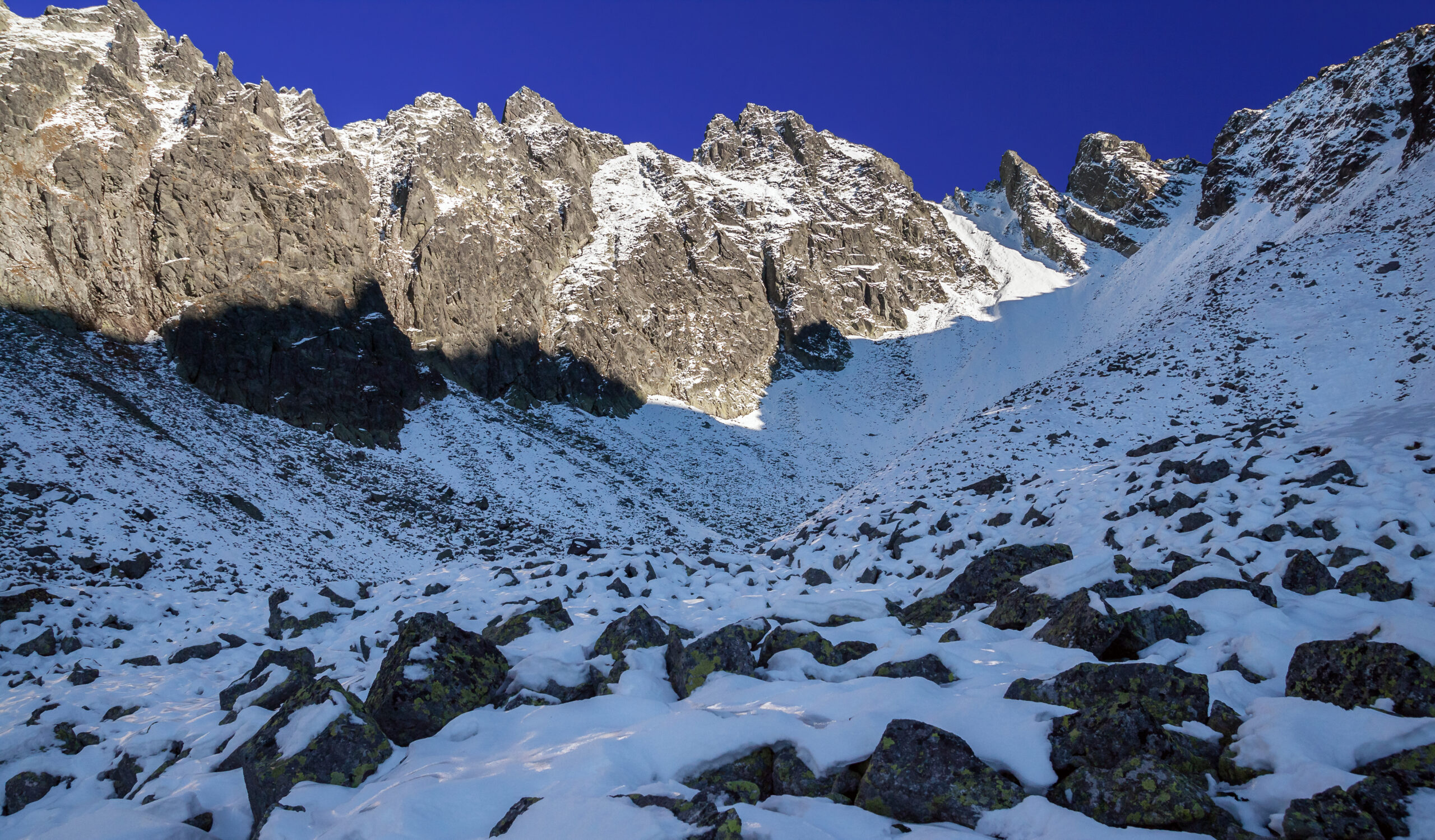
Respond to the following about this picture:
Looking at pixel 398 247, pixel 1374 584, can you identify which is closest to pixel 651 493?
pixel 398 247

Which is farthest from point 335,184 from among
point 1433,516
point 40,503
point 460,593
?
point 1433,516

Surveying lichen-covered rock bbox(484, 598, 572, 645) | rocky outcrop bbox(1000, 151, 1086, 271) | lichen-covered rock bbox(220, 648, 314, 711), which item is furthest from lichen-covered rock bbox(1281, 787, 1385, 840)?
rocky outcrop bbox(1000, 151, 1086, 271)

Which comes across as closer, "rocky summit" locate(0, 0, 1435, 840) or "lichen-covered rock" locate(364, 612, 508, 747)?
"rocky summit" locate(0, 0, 1435, 840)

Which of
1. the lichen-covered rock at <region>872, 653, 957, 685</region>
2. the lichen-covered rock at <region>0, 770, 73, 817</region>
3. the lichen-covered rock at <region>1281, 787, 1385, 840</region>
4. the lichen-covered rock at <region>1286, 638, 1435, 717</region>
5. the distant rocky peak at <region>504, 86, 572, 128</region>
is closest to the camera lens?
the lichen-covered rock at <region>1281, 787, 1385, 840</region>

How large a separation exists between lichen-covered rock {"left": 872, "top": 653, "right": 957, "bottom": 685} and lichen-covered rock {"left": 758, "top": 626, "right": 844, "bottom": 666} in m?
0.69

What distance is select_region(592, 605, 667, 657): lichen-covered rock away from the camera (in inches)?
275

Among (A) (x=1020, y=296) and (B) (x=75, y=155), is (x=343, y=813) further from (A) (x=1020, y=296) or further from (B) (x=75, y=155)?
(A) (x=1020, y=296)

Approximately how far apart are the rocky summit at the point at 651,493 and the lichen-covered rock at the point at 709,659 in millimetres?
52

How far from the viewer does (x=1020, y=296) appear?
249ft

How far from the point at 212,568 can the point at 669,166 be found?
233ft

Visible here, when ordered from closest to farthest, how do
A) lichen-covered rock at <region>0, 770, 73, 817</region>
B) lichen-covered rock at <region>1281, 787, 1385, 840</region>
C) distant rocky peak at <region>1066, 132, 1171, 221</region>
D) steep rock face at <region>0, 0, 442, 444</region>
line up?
lichen-covered rock at <region>1281, 787, 1385, 840</region>
lichen-covered rock at <region>0, 770, 73, 817</region>
steep rock face at <region>0, 0, 442, 444</region>
distant rocky peak at <region>1066, 132, 1171, 221</region>

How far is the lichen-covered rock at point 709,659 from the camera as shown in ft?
19.5

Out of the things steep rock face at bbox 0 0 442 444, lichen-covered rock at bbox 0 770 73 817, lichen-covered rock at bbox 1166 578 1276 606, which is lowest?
lichen-covered rock at bbox 0 770 73 817

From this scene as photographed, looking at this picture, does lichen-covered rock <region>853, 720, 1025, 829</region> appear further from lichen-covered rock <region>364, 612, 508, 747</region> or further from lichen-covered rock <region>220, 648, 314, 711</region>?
lichen-covered rock <region>220, 648, 314, 711</region>
